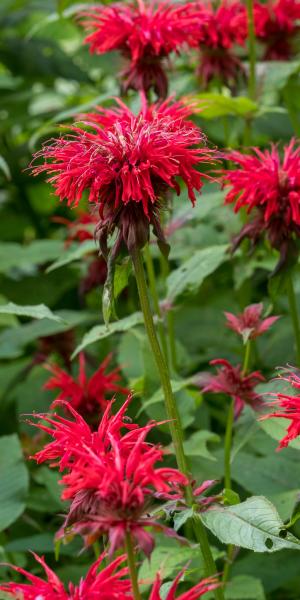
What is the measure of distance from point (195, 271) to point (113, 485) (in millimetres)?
806

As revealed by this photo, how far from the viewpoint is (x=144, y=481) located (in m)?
0.81

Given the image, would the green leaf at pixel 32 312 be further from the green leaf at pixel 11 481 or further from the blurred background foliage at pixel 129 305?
the green leaf at pixel 11 481

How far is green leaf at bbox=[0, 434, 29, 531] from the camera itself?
59.1 inches

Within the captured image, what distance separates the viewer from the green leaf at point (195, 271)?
1561 millimetres

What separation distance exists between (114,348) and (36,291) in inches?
12.3

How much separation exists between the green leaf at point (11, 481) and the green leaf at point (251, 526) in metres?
0.54

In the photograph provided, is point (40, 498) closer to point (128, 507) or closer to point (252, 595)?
point (252, 595)

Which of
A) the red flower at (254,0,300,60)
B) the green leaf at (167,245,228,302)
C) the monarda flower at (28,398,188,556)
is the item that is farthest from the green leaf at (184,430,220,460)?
the red flower at (254,0,300,60)

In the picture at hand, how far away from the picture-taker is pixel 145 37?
61.4 inches

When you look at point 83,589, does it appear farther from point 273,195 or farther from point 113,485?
point 273,195

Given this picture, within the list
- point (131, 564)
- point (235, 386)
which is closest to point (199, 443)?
point (235, 386)

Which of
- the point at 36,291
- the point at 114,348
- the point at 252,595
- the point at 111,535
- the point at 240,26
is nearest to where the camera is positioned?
the point at 111,535

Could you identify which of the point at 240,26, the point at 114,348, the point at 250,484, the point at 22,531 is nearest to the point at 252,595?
the point at 250,484

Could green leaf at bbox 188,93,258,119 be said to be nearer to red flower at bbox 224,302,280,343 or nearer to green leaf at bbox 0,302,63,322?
red flower at bbox 224,302,280,343
